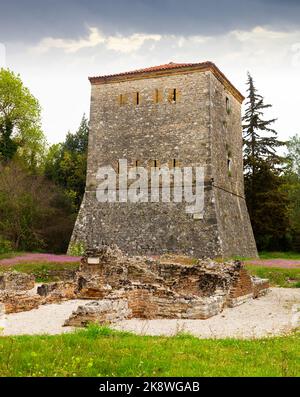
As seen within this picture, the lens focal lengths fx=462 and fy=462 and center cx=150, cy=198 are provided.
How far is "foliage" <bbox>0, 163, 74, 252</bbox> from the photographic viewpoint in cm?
3033

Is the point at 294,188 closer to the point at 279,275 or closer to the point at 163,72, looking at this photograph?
the point at 163,72

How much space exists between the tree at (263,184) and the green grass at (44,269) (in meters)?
18.5

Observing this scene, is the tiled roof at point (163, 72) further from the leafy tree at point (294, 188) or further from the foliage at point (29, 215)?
the leafy tree at point (294, 188)

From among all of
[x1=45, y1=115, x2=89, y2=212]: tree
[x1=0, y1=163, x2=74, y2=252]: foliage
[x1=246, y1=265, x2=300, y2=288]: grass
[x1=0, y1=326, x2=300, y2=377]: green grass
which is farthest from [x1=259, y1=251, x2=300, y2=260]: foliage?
[x1=0, y1=326, x2=300, y2=377]: green grass

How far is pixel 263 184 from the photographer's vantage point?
3684cm

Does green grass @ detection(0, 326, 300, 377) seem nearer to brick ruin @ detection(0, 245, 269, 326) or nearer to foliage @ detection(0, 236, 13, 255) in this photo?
brick ruin @ detection(0, 245, 269, 326)

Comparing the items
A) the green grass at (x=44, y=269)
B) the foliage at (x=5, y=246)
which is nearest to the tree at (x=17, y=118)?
the foliage at (x=5, y=246)

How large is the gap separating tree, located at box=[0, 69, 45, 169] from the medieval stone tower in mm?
12394

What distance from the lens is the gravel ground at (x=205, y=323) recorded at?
8.94 metres

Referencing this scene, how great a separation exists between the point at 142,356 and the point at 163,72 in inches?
939

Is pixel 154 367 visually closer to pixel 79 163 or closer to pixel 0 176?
pixel 0 176

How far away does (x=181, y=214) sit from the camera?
2567 centimetres
